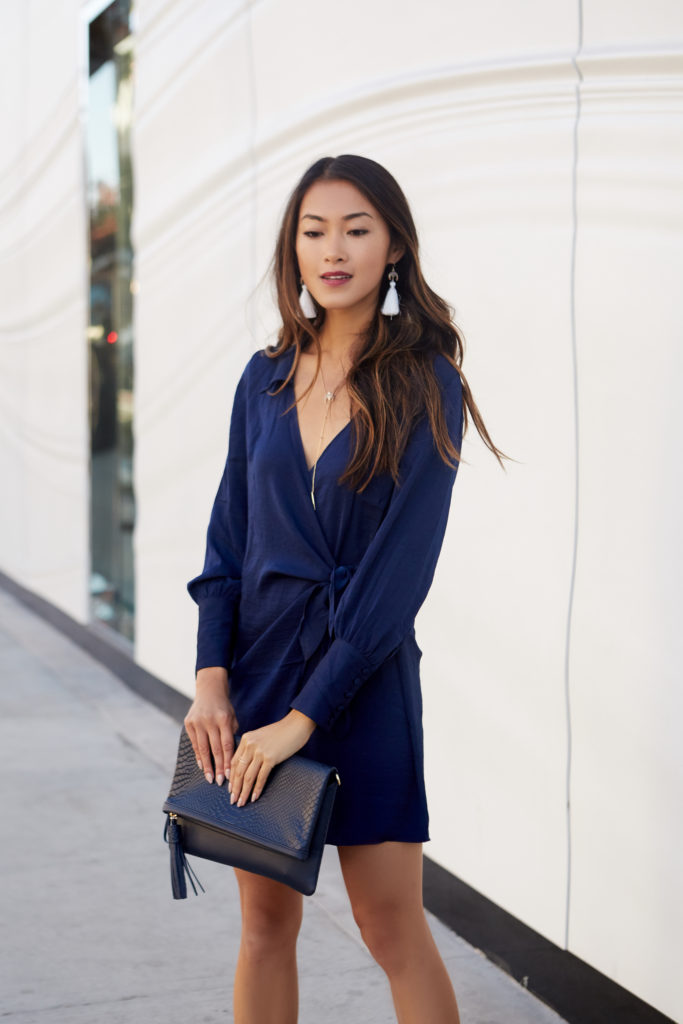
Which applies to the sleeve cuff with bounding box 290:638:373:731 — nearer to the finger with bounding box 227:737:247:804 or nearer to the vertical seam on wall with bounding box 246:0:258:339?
the finger with bounding box 227:737:247:804

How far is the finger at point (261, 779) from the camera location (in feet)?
6.20

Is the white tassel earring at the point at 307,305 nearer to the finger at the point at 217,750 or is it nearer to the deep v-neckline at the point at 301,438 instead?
the deep v-neckline at the point at 301,438

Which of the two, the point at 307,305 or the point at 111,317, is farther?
the point at 111,317

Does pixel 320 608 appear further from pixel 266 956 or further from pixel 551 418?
pixel 551 418

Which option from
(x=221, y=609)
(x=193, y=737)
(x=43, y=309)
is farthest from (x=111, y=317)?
(x=193, y=737)

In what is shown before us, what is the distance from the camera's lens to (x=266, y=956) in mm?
2129

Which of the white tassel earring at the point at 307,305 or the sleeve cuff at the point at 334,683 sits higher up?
the white tassel earring at the point at 307,305

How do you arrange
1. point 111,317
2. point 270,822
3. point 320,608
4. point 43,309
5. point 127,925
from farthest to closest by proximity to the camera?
1. point 43,309
2. point 111,317
3. point 127,925
4. point 320,608
5. point 270,822

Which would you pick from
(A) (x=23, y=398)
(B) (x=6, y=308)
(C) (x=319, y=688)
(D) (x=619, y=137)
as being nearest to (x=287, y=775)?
(C) (x=319, y=688)

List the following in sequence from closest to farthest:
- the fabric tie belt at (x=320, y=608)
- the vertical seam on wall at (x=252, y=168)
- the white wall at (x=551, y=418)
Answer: the fabric tie belt at (x=320, y=608) → the white wall at (x=551, y=418) → the vertical seam on wall at (x=252, y=168)

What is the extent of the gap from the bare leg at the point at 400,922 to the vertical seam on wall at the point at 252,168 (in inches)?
115

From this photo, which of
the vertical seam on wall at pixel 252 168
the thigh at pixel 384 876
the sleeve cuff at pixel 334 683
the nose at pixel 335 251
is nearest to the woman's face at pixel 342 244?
the nose at pixel 335 251

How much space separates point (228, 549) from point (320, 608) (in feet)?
0.96

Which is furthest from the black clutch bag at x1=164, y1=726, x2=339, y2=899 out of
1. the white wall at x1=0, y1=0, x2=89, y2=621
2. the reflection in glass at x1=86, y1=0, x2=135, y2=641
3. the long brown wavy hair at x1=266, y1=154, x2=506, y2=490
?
the white wall at x1=0, y1=0, x2=89, y2=621
